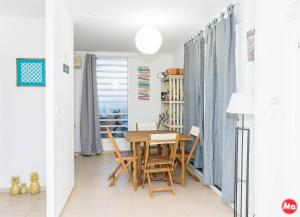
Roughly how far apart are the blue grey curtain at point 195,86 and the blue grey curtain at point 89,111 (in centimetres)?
225

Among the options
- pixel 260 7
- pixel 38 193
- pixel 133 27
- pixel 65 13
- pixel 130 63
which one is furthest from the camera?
pixel 130 63

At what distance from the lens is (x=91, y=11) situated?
10.3 ft

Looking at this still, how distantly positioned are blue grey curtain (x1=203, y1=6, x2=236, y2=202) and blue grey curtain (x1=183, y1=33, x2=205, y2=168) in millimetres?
258

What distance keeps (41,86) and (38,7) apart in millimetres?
→ 1067

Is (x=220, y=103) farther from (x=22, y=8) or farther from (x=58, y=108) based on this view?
(x=22, y=8)

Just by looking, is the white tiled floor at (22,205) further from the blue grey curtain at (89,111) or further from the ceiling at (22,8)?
the ceiling at (22,8)

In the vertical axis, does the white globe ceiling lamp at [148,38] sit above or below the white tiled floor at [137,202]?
above

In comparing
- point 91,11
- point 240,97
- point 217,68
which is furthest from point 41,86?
point 240,97

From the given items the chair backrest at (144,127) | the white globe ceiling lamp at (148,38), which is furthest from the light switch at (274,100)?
the chair backrest at (144,127)

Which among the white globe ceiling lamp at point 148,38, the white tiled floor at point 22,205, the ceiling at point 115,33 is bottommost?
the white tiled floor at point 22,205

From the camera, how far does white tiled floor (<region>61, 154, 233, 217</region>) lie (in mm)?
2734

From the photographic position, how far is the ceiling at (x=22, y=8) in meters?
2.85

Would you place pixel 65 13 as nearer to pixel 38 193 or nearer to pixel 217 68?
pixel 217 68

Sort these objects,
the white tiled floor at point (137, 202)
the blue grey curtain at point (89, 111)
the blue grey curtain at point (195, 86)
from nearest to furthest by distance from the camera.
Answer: the white tiled floor at point (137, 202) < the blue grey curtain at point (195, 86) < the blue grey curtain at point (89, 111)
